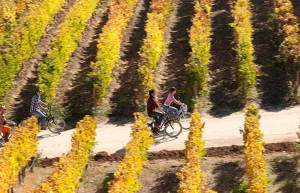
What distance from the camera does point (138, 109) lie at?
73.0 feet

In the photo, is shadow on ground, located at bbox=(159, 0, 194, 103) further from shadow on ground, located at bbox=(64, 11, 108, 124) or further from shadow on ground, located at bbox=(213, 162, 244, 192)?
shadow on ground, located at bbox=(213, 162, 244, 192)

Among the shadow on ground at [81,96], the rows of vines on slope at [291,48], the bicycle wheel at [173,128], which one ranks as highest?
the rows of vines on slope at [291,48]

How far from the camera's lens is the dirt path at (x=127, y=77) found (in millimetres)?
22609

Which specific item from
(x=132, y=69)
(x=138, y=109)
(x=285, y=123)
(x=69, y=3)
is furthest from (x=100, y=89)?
(x=69, y=3)

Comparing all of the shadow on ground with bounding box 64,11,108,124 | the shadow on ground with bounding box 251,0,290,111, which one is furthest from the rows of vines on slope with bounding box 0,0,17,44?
the shadow on ground with bounding box 251,0,290,111

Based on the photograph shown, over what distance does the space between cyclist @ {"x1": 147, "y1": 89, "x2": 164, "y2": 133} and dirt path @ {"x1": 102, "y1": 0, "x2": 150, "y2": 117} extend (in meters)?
2.32

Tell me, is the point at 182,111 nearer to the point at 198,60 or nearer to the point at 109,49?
the point at 198,60

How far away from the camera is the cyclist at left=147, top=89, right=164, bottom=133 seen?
19547 millimetres

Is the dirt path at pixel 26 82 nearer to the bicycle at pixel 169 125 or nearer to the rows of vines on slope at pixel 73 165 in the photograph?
the bicycle at pixel 169 125

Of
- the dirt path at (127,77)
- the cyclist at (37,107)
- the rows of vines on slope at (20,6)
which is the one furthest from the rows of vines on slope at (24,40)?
the dirt path at (127,77)

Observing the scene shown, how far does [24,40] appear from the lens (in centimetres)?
2556

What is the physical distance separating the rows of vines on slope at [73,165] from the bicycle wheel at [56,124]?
3508 mm

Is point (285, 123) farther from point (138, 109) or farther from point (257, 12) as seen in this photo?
point (257, 12)

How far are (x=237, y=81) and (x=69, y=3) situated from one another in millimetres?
14426
